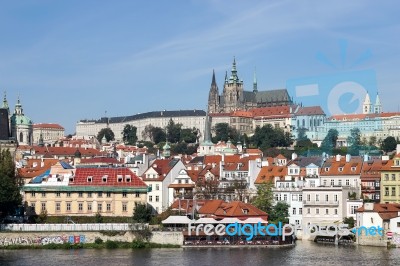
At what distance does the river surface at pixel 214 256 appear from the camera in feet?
143

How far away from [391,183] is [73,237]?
68.2ft

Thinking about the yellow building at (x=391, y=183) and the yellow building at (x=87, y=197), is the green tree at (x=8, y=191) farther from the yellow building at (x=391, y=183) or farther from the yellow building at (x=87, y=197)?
the yellow building at (x=391, y=183)

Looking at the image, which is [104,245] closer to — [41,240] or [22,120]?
[41,240]

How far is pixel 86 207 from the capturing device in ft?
187

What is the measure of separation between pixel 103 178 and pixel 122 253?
10.6 meters

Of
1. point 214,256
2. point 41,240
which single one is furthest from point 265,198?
point 41,240

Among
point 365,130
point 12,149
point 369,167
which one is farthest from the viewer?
point 365,130

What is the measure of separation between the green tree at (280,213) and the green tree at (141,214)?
772 centimetres

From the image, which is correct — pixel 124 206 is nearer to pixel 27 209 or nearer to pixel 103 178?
pixel 103 178

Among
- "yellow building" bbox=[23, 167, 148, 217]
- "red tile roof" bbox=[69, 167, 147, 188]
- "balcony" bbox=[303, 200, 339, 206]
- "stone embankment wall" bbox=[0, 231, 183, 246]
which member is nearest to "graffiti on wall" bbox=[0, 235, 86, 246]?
"stone embankment wall" bbox=[0, 231, 183, 246]

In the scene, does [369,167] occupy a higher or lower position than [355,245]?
higher

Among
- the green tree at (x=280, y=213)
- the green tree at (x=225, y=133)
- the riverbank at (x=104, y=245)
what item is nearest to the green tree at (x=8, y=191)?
the riverbank at (x=104, y=245)

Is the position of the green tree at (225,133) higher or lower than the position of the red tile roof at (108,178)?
higher

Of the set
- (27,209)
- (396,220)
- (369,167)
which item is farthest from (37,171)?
(396,220)
